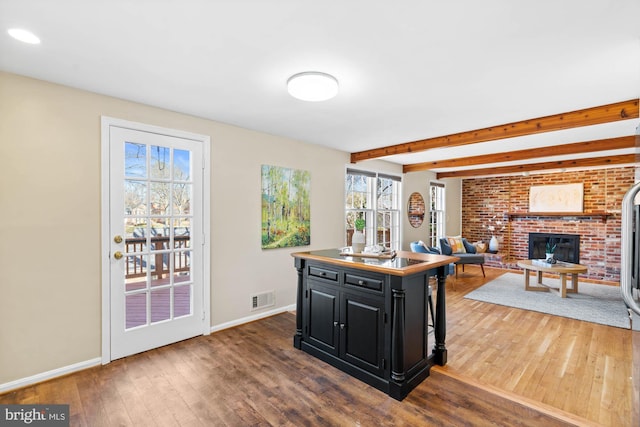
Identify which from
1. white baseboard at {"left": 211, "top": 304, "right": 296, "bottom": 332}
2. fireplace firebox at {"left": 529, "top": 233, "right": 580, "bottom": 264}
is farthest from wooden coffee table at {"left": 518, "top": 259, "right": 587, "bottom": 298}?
white baseboard at {"left": 211, "top": 304, "right": 296, "bottom": 332}

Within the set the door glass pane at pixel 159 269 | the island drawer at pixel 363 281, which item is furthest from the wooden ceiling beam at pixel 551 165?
the door glass pane at pixel 159 269

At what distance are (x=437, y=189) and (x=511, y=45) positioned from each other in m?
5.83

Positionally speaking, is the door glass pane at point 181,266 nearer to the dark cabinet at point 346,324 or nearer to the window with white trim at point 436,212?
the dark cabinet at point 346,324

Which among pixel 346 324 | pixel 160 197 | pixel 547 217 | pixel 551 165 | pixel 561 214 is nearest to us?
A: pixel 346 324

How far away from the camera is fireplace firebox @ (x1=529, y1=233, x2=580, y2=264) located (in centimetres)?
649

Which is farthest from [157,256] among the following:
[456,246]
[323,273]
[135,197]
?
[456,246]

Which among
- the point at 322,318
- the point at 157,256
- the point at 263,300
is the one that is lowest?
the point at 263,300

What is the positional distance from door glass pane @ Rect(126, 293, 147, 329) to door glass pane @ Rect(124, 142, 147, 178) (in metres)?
1.13

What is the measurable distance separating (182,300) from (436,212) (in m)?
6.01

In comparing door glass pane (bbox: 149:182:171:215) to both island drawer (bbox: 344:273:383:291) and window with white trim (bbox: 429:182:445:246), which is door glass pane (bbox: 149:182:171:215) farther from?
window with white trim (bbox: 429:182:445:246)

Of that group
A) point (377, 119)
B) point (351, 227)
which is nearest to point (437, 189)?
point (351, 227)

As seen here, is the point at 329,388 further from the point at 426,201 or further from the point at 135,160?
the point at 426,201

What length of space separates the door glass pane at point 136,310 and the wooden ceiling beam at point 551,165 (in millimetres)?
6416

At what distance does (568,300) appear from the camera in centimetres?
472
